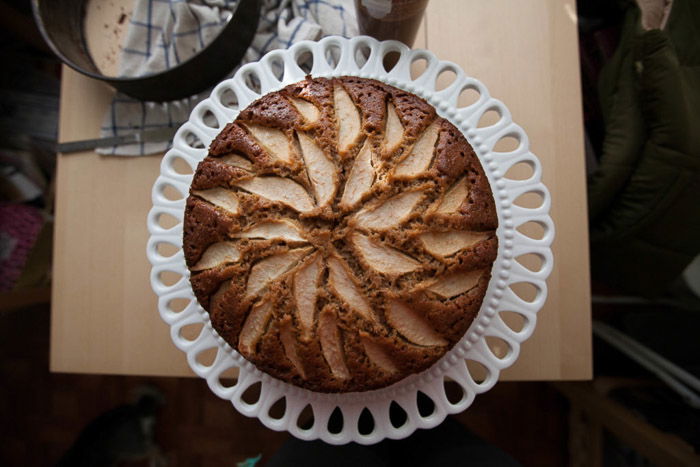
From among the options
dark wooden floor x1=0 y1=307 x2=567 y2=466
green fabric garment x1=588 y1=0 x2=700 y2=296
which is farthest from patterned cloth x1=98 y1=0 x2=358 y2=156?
dark wooden floor x1=0 y1=307 x2=567 y2=466

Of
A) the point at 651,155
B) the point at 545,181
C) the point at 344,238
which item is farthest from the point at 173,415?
the point at 651,155

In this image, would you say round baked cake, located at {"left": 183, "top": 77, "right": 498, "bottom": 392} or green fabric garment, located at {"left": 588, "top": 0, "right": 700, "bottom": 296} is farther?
green fabric garment, located at {"left": 588, "top": 0, "right": 700, "bottom": 296}

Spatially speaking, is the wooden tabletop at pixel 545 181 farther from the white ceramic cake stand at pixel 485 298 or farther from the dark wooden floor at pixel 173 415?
the dark wooden floor at pixel 173 415

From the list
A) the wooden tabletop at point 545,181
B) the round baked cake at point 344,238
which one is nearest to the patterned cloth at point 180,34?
the wooden tabletop at point 545,181

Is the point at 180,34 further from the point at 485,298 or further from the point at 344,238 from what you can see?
the point at 485,298

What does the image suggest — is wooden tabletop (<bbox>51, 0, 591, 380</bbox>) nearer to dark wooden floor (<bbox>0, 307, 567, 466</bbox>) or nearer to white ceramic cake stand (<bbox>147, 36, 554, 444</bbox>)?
white ceramic cake stand (<bbox>147, 36, 554, 444</bbox>)

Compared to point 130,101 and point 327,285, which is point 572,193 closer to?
point 327,285
